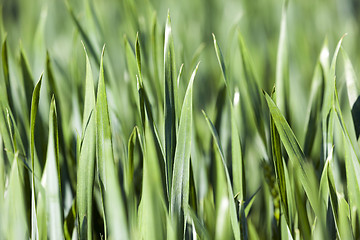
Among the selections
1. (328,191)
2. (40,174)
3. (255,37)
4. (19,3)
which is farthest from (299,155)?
(19,3)

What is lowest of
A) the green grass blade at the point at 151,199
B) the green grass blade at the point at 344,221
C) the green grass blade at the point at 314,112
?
the green grass blade at the point at 344,221

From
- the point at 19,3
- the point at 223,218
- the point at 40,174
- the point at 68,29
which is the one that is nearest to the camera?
the point at 223,218

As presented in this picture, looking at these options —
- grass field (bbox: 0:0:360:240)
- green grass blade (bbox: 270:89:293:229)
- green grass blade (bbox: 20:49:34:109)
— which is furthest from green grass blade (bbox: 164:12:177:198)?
green grass blade (bbox: 20:49:34:109)

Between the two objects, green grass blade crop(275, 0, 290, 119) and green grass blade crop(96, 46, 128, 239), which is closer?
green grass blade crop(96, 46, 128, 239)

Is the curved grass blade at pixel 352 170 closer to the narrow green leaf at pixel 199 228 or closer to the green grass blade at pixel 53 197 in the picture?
the narrow green leaf at pixel 199 228

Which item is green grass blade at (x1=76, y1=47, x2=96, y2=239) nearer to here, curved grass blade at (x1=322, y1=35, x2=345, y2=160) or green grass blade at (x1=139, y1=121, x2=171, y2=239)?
green grass blade at (x1=139, y1=121, x2=171, y2=239)

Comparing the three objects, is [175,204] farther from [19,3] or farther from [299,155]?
[19,3]

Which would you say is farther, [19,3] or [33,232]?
[19,3]

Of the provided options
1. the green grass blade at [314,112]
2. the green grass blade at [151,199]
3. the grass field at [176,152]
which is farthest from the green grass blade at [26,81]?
the green grass blade at [314,112]
